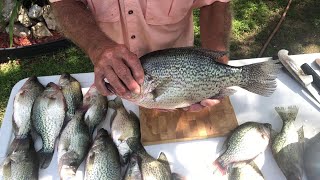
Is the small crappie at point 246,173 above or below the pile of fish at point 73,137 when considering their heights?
below

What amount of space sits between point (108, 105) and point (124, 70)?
0.56m

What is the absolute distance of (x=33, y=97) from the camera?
2023 mm

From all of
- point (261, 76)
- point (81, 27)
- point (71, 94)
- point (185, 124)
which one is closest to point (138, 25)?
point (81, 27)

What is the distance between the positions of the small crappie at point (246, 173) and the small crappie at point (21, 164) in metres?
0.87

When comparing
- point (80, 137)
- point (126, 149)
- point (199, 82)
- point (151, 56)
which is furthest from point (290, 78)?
point (80, 137)

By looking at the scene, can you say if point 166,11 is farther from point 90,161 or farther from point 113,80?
point 90,161

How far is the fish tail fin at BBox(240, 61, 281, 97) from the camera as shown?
5.74 feet

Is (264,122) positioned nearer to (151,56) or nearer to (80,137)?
(151,56)

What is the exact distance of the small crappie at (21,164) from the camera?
1685 mm

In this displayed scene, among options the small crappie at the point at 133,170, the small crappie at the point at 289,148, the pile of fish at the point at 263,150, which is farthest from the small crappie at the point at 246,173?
the small crappie at the point at 133,170

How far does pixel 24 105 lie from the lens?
77.7 inches

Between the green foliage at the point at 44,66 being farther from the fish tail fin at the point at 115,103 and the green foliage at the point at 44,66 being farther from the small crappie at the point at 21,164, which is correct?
the small crappie at the point at 21,164

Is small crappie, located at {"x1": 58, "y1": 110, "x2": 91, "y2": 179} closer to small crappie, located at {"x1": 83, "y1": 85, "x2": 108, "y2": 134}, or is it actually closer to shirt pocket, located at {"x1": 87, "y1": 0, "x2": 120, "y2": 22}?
small crappie, located at {"x1": 83, "y1": 85, "x2": 108, "y2": 134}

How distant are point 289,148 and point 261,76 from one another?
343mm
